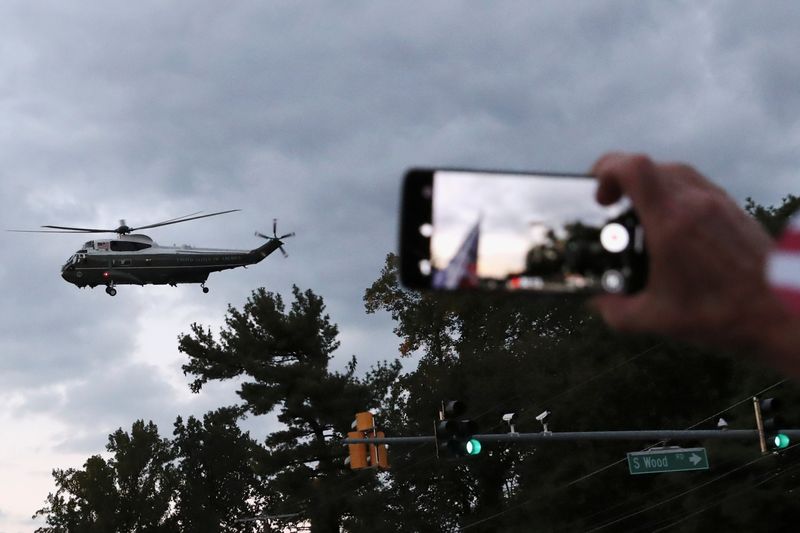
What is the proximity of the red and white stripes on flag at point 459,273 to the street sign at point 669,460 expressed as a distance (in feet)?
63.2

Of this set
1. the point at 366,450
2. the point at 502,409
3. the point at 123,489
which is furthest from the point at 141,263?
the point at 123,489

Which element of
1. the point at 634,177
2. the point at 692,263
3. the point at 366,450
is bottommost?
the point at 692,263

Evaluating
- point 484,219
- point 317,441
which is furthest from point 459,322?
point 484,219

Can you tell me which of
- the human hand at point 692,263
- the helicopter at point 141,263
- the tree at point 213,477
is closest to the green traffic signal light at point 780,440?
the human hand at point 692,263

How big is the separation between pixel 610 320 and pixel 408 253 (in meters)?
0.51

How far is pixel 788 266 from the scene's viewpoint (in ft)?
6.23

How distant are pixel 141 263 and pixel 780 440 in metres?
39.0

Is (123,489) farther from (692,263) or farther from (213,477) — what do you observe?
(692,263)

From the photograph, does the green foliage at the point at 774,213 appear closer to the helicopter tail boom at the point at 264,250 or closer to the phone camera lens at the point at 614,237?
the helicopter tail boom at the point at 264,250

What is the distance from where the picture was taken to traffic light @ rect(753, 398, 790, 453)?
64.6 feet

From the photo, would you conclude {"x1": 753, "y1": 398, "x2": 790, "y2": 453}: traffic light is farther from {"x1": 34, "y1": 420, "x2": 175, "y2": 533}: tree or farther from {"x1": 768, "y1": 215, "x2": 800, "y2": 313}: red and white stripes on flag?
{"x1": 34, "y1": 420, "x2": 175, "y2": 533}: tree

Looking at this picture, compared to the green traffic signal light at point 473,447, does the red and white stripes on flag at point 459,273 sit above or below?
below

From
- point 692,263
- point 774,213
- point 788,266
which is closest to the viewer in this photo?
point 788,266

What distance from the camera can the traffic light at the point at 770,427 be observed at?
19.7 meters
